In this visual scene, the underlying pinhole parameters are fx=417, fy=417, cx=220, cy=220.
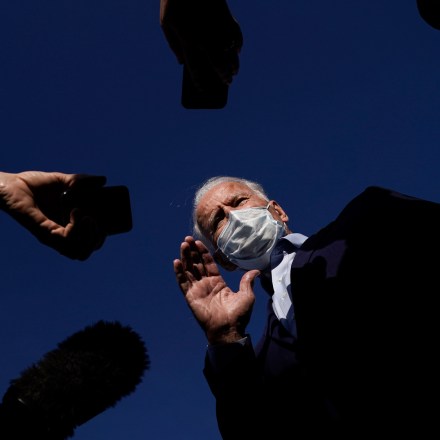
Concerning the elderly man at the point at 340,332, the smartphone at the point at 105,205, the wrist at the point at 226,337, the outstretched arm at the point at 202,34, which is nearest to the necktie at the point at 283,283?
the elderly man at the point at 340,332

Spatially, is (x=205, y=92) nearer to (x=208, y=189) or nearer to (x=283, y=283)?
(x=283, y=283)

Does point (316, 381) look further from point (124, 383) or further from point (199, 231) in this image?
point (199, 231)

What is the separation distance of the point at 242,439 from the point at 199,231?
7.00 feet

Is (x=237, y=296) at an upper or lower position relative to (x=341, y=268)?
upper

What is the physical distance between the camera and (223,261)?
3.74 meters

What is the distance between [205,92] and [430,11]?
103cm

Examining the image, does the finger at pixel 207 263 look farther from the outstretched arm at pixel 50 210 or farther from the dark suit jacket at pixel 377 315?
the outstretched arm at pixel 50 210

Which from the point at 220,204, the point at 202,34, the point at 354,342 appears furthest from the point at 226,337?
the point at 202,34

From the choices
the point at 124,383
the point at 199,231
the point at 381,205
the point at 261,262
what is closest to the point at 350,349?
the point at 381,205

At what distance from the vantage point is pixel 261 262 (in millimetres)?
3314

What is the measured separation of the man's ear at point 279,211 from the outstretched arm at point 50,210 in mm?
2261

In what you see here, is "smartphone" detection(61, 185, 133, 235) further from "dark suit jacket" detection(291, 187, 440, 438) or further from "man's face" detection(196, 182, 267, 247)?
"man's face" detection(196, 182, 267, 247)

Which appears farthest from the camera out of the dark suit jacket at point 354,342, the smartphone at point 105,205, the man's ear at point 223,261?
the man's ear at point 223,261

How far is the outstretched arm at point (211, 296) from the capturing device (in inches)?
101
